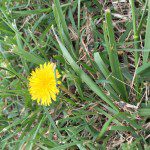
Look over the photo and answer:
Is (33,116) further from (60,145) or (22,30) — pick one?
(22,30)

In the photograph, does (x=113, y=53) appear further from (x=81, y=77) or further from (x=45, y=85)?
(x=45, y=85)

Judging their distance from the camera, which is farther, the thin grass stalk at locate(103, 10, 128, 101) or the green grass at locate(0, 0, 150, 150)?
the green grass at locate(0, 0, 150, 150)

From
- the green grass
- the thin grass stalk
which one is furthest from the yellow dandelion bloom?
the thin grass stalk

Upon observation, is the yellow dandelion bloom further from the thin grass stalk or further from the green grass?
the thin grass stalk

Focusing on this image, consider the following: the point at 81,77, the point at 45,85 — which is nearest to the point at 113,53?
the point at 81,77

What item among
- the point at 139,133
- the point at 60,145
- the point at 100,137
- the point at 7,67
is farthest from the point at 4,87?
the point at 139,133

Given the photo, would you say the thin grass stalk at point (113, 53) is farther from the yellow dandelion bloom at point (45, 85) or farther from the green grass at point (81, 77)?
the yellow dandelion bloom at point (45, 85)
